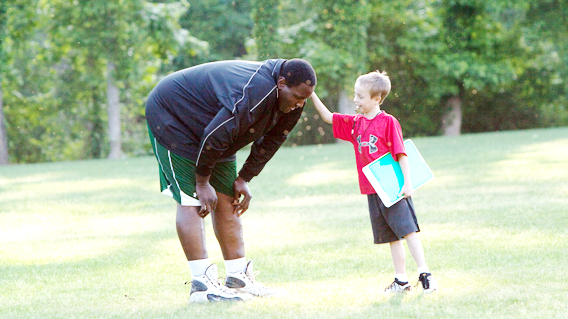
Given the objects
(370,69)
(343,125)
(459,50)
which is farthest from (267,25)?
(343,125)

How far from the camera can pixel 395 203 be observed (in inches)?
163

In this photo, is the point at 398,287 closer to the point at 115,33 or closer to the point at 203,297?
the point at 203,297

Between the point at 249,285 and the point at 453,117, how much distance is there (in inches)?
1080

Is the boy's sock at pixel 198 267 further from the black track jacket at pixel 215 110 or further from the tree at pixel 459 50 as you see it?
the tree at pixel 459 50

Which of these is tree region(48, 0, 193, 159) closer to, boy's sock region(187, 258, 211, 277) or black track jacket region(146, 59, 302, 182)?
black track jacket region(146, 59, 302, 182)

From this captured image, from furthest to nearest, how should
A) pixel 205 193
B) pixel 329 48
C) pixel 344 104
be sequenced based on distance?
1. pixel 344 104
2. pixel 329 48
3. pixel 205 193

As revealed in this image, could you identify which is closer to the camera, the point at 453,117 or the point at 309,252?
the point at 309,252

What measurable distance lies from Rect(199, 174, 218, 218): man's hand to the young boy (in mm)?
953

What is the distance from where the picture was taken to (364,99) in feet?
13.6

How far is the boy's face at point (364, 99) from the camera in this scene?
13.5 feet

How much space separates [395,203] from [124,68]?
73.8 feet

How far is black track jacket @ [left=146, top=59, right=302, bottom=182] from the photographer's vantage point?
3672 mm

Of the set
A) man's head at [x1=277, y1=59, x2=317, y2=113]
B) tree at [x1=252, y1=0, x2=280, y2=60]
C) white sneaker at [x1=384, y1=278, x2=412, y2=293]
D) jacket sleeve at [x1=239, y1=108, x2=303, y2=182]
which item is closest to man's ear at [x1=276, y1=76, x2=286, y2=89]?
man's head at [x1=277, y1=59, x2=317, y2=113]

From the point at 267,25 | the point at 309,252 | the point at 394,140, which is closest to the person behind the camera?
the point at 394,140
